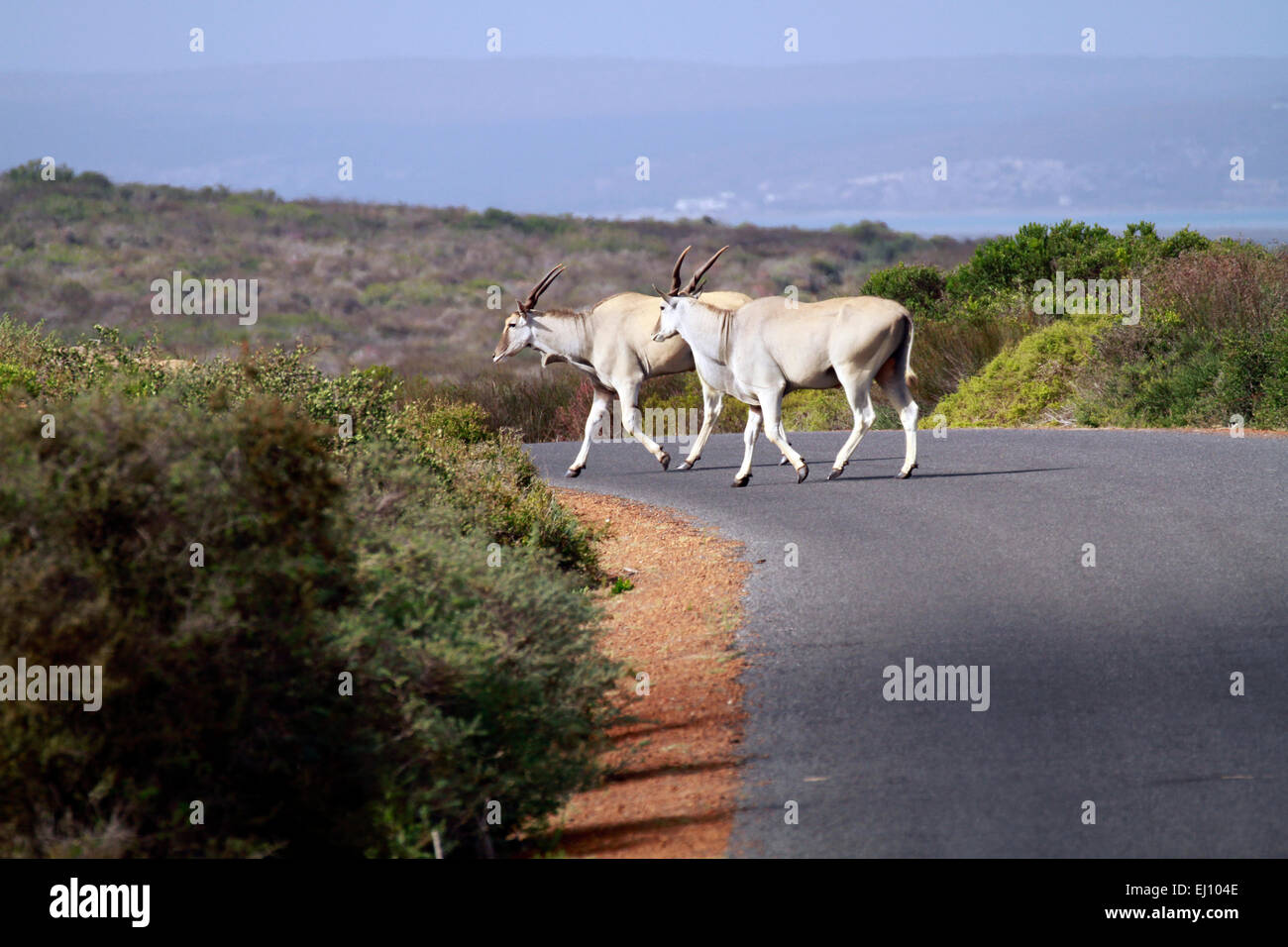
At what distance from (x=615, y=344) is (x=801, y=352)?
2.53 meters

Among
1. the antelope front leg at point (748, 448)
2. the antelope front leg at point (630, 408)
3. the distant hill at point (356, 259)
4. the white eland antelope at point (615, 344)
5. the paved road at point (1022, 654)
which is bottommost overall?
the paved road at point (1022, 654)

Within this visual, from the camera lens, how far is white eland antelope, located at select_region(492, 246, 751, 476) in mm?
16734

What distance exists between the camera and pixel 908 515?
13.5 metres

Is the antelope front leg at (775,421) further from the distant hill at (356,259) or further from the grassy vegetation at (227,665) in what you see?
the distant hill at (356,259)

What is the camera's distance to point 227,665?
4.47m

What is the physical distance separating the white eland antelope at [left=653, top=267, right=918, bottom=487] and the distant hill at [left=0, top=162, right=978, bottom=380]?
3618 centimetres

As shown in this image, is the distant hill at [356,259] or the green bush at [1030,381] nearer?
the green bush at [1030,381]

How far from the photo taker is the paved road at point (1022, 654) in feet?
18.6

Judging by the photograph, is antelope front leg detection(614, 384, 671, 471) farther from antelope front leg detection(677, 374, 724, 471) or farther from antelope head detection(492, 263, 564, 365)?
antelope head detection(492, 263, 564, 365)

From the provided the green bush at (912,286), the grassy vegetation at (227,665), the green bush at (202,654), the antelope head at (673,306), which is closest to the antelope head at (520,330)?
the antelope head at (673,306)

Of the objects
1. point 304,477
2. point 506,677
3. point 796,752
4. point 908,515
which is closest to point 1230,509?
point 908,515

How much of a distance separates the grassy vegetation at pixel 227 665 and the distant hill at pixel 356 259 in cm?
4641

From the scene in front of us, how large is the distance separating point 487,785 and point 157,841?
146 centimetres

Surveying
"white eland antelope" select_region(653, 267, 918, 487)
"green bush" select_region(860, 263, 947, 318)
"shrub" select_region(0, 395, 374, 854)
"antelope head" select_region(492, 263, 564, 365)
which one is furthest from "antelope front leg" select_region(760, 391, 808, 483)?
"green bush" select_region(860, 263, 947, 318)
